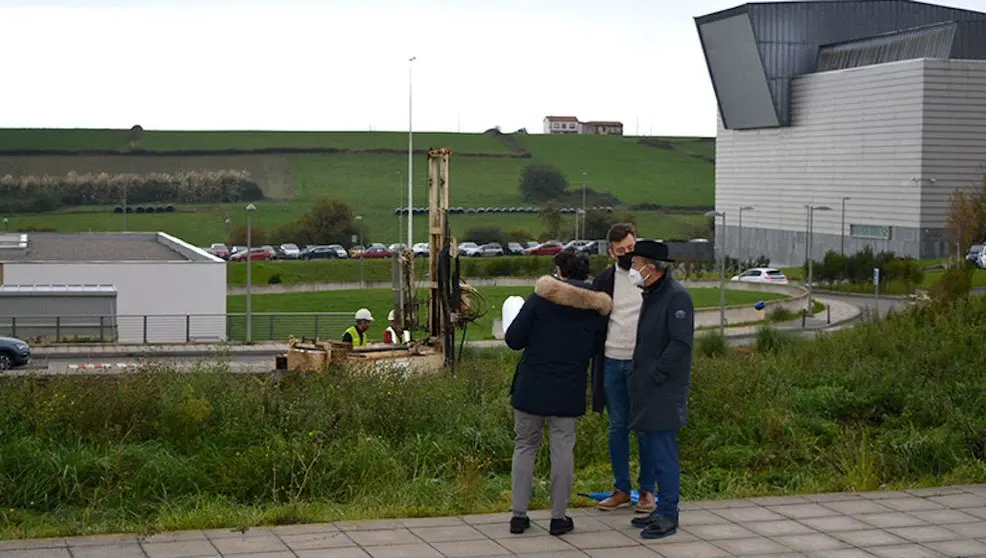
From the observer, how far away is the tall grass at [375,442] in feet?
29.0

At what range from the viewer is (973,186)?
78.8 meters

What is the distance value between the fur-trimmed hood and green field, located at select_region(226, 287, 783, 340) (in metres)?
38.3

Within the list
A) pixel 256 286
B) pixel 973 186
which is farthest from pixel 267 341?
pixel 973 186

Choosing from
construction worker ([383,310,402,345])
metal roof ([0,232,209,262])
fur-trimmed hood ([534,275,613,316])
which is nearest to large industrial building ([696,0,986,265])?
metal roof ([0,232,209,262])

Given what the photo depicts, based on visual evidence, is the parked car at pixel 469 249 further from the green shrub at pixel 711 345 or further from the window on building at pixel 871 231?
the green shrub at pixel 711 345

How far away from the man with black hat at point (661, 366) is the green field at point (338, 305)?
38.3 m

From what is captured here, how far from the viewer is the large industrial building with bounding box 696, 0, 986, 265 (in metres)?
80.1

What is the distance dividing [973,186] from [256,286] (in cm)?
4146

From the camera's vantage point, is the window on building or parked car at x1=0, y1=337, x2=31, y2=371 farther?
the window on building

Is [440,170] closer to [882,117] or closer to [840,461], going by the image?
[840,461]

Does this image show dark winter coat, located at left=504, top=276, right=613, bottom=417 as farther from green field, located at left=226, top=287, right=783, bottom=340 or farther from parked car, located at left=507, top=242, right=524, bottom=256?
parked car, located at left=507, top=242, right=524, bottom=256

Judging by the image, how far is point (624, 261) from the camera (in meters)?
8.43

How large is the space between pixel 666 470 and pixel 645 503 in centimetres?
53

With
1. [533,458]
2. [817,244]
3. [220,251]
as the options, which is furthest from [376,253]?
[533,458]
